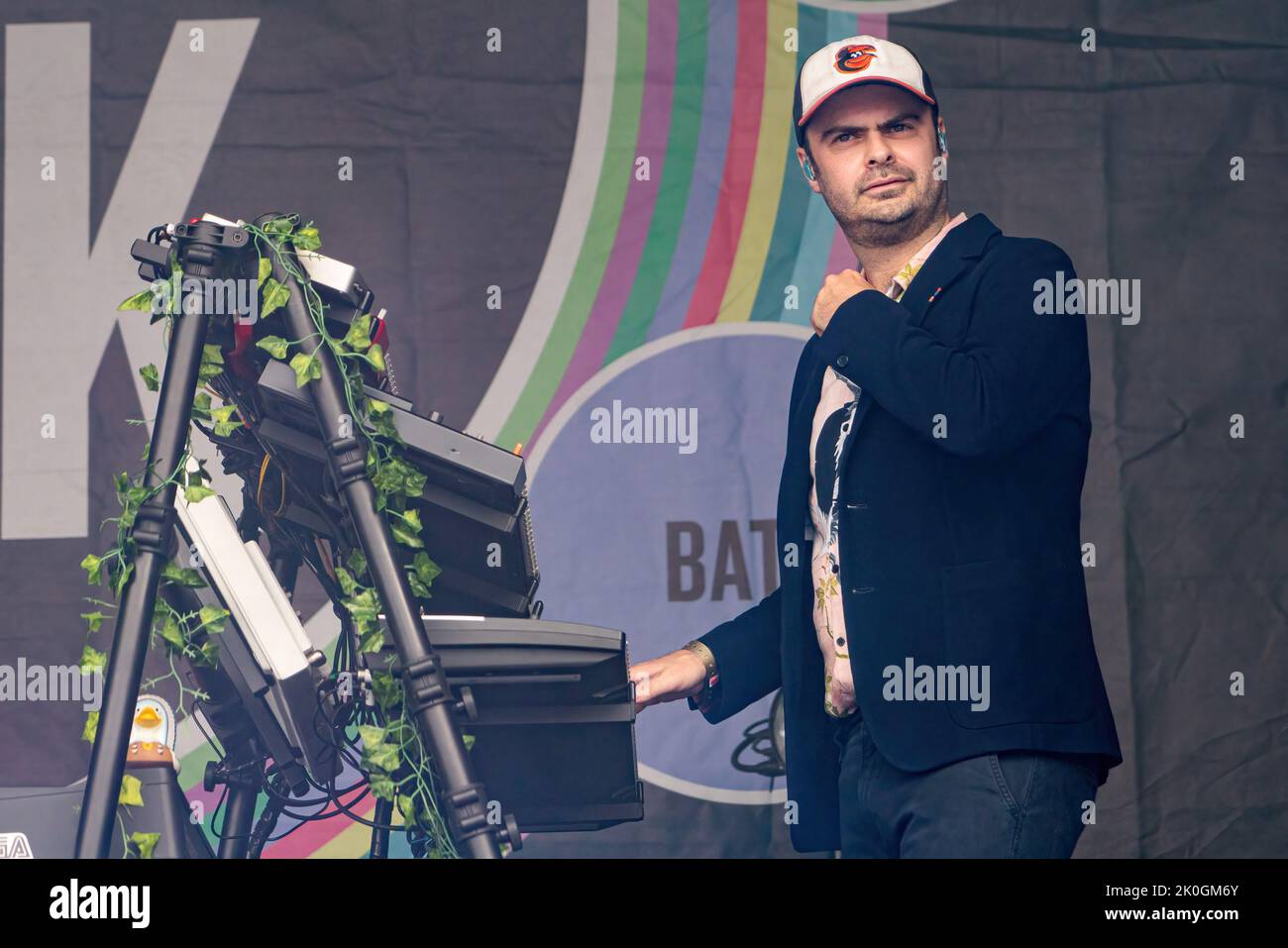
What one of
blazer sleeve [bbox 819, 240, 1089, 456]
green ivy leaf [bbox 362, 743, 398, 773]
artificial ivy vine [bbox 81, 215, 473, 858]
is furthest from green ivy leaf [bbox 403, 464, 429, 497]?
blazer sleeve [bbox 819, 240, 1089, 456]

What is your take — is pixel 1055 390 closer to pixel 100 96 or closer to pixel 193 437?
pixel 193 437

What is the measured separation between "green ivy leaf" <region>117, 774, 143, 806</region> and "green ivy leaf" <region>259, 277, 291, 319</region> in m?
0.83

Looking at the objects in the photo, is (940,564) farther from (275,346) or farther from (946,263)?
(275,346)

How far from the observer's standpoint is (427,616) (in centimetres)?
198

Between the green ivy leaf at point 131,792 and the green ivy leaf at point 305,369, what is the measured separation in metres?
0.76

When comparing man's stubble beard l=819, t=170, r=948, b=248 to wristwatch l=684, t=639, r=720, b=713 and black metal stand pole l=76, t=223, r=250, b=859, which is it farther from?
black metal stand pole l=76, t=223, r=250, b=859

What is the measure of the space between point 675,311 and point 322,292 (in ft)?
2.59

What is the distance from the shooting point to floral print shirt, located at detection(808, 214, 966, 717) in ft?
6.12

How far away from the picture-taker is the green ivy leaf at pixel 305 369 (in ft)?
6.39

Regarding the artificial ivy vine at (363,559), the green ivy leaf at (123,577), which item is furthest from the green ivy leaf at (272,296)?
the green ivy leaf at (123,577)

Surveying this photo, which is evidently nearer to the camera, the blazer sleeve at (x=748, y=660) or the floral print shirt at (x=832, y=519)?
the floral print shirt at (x=832, y=519)

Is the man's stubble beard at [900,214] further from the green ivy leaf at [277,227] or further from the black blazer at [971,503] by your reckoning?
the green ivy leaf at [277,227]

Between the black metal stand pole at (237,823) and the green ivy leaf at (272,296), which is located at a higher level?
the green ivy leaf at (272,296)

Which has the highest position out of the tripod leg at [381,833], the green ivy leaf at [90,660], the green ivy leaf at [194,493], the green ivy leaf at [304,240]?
the green ivy leaf at [304,240]
